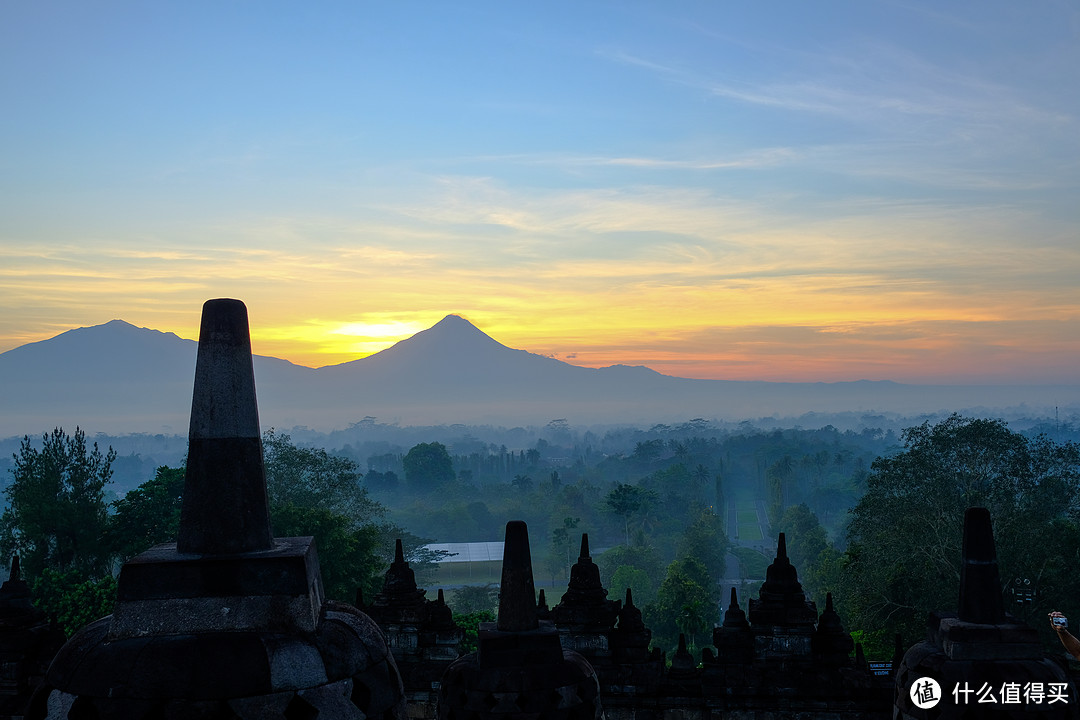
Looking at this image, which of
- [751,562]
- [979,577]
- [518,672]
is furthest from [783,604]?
[751,562]

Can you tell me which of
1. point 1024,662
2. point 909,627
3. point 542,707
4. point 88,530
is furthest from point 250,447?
point 88,530

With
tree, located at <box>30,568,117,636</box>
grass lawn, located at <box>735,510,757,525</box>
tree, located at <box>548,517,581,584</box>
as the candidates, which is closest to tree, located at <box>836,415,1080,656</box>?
tree, located at <box>30,568,117,636</box>

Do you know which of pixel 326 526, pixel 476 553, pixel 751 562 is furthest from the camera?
pixel 751 562

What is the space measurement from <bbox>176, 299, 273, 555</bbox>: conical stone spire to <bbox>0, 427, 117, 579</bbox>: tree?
125 ft

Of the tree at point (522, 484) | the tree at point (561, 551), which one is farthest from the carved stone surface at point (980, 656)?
Answer: the tree at point (522, 484)

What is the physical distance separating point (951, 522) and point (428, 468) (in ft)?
422

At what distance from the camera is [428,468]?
159 m

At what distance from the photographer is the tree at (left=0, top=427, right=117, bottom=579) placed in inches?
1586

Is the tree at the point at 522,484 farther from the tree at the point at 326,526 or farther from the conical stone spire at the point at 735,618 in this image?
the conical stone spire at the point at 735,618

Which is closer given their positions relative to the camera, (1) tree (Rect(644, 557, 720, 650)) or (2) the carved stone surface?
(2) the carved stone surface

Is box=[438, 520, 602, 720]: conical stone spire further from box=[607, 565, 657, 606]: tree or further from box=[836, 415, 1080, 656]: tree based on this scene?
box=[607, 565, 657, 606]: tree

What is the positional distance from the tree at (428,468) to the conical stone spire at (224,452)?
153 meters

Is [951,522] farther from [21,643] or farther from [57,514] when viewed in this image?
[57,514]

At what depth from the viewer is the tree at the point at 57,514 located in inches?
1586
